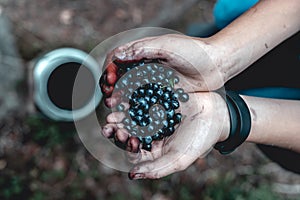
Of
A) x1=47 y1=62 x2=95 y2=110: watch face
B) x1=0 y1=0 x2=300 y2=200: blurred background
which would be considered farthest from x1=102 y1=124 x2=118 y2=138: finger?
x1=0 y1=0 x2=300 y2=200: blurred background

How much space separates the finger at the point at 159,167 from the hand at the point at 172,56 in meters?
0.17

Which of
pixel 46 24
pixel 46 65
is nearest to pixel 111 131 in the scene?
pixel 46 65

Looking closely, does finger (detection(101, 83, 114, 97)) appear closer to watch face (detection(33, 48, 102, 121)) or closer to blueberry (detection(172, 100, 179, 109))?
blueberry (detection(172, 100, 179, 109))

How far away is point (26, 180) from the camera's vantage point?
1.55 metres

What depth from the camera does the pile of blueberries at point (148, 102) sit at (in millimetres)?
971

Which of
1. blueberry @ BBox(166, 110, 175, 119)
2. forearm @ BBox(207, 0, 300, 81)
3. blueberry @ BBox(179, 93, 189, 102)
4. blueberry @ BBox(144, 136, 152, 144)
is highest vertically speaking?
forearm @ BBox(207, 0, 300, 81)

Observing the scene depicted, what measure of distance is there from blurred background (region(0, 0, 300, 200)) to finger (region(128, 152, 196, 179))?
2.26 feet

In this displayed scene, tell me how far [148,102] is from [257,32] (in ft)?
0.95

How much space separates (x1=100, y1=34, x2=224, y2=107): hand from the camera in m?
0.97

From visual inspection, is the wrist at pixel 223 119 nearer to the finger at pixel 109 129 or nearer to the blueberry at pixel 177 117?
the blueberry at pixel 177 117

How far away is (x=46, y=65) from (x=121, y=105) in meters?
0.55

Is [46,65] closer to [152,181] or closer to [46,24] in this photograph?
[46,24]

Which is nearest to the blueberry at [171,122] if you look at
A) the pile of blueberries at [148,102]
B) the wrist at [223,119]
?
the pile of blueberries at [148,102]

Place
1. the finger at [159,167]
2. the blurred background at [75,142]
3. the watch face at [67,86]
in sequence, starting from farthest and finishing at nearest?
the blurred background at [75,142] < the watch face at [67,86] < the finger at [159,167]
